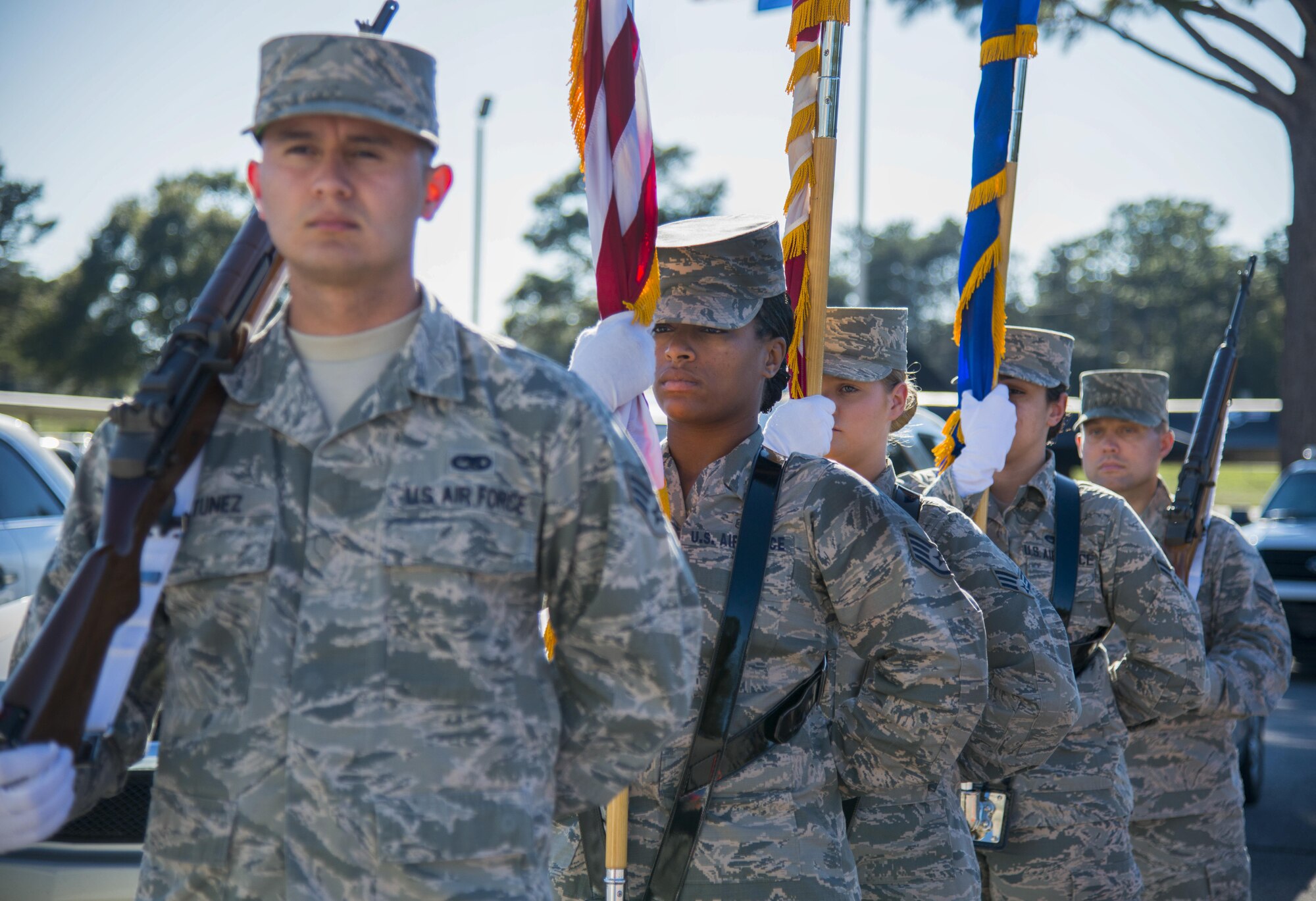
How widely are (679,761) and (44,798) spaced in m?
1.30

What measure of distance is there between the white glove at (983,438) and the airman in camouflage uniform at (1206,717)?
3.55ft

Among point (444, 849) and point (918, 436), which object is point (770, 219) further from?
point (918, 436)

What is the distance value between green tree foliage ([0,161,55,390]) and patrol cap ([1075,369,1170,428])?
34230 mm

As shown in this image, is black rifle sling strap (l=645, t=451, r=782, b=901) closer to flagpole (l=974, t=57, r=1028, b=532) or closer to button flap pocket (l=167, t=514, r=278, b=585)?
button flap pocket (l=167, t=514, r=278, b=585)

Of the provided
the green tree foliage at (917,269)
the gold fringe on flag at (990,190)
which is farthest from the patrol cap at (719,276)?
the green tree foliage at (917,269)

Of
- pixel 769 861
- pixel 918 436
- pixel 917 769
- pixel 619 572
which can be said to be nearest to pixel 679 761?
pixel 769 861

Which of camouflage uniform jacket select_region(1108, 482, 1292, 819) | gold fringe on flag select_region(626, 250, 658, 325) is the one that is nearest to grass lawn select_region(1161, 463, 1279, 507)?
camouflage uniform jacket select_region(1108, 482, 1292, 819)

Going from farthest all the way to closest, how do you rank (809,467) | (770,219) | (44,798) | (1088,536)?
1. (1088,536)
2. (770,219)
3. (809,467)
4. (44,798)

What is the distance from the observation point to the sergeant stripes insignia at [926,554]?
9.45 ft

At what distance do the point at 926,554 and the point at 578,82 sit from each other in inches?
54.9

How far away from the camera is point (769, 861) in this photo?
2586 millimetres

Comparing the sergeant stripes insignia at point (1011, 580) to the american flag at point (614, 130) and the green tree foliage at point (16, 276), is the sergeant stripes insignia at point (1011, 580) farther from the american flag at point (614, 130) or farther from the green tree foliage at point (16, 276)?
the green tree foliage at point (16, 276)

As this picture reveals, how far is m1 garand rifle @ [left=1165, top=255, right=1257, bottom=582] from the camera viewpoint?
16.8 ft

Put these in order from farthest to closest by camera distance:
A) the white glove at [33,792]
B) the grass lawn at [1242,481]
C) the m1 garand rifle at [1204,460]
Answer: the grass lawn at [1242,481] < the m1 garand rifle at [1204,460] < the white glove at [33,792]
